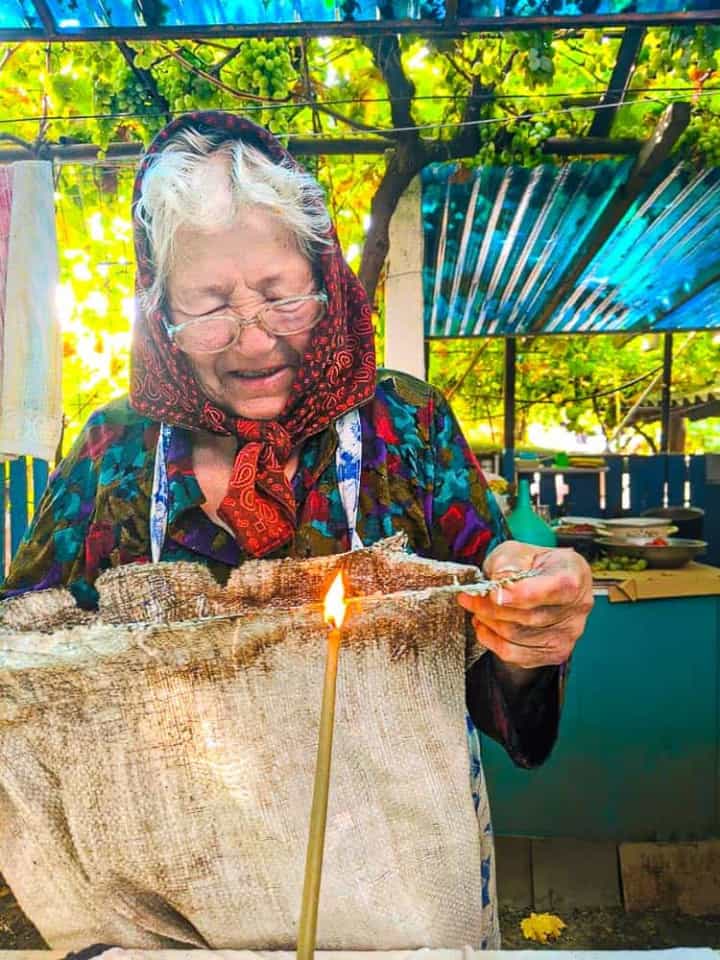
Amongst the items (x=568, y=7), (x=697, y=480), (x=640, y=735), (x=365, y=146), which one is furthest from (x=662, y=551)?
(x=697, y=480)

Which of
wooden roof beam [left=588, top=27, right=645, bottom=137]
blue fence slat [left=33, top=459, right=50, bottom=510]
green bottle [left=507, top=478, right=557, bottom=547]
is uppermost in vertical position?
wooden roof beam [left=588, top=27, right=645, bottom=137]

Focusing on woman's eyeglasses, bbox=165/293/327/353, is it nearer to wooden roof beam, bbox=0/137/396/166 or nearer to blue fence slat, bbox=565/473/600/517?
wooden roof beam, bbox=0/137/396/166

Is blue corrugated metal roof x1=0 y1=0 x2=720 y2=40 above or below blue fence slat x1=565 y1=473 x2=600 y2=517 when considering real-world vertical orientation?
above

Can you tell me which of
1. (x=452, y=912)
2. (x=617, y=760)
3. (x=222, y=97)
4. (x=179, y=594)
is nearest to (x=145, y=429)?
(x=179, y=594)

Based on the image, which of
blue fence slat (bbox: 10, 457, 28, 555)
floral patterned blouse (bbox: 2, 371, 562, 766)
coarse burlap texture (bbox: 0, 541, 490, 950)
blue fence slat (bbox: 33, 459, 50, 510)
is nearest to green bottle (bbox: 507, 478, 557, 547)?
floral patterned blouse (bbox: 2, 371, 562, 766)

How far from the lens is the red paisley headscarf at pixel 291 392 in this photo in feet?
4.61

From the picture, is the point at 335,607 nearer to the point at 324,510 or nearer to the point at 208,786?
the point at 208,786

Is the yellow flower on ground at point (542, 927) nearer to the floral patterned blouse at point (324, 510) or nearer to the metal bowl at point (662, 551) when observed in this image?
the metal bowl at point (662, 551)

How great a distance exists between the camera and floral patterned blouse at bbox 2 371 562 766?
1368mm

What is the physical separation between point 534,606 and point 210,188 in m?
1.00

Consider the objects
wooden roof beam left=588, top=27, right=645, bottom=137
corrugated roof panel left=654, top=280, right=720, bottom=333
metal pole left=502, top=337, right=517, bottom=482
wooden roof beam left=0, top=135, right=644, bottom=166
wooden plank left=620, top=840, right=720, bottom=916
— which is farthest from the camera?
metal pole left=502, top=337, right=517, bottom=482

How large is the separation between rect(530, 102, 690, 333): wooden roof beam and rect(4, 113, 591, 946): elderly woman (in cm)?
293

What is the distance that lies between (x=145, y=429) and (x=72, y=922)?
856mm

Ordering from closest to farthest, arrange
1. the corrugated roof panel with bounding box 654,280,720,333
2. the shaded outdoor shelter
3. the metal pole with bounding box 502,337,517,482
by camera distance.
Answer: the shaded outdoor shelter → the corrugated roof panel with bounding box 654,280,720,333 → the metal pole with bounding box 502,337,517,482
